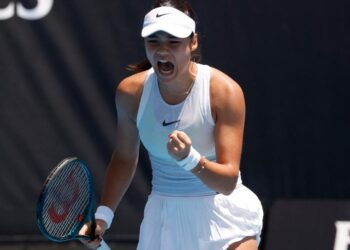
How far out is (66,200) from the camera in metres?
3.69

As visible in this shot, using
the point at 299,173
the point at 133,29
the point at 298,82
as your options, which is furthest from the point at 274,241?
the point at 133,29

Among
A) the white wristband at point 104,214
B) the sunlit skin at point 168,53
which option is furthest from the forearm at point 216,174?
the white wristband at point 104,214

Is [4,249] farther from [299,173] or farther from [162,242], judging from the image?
[162,242]

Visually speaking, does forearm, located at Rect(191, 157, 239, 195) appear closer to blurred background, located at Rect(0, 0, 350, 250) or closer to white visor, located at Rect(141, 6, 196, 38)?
white visor, located at Rect(141, 6, 196, 38)

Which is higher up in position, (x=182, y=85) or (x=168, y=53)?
(x=168, y=53)

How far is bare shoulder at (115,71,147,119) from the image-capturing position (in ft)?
12.1

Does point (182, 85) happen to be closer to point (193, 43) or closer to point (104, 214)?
point (193, 43)

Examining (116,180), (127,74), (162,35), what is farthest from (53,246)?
(162,35)

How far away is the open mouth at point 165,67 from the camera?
3414 millimetres

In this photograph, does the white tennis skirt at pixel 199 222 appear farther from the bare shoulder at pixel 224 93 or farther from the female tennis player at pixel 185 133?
the bare shoulder at pixel 224 93

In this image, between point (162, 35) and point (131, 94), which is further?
point (131, 94)

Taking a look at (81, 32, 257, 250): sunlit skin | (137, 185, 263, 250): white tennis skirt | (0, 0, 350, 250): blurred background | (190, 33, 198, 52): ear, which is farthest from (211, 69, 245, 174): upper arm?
(0, 0, 350, 250): blurred background

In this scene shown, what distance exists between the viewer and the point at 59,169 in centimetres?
365

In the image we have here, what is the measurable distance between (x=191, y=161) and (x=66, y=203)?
0.59 meters
